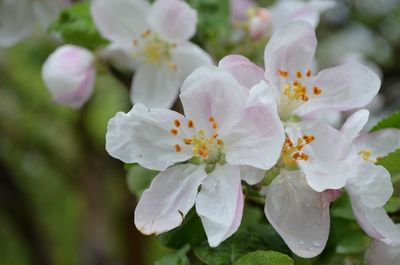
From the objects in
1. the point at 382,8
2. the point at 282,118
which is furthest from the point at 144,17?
the point at 382,8

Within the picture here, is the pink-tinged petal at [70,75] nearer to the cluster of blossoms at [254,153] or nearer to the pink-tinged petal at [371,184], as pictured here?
the cluster of blossoms at [254,153]

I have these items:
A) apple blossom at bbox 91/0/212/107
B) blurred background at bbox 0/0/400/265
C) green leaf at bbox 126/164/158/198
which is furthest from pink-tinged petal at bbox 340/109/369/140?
blurred background at bbox 0/0/400/265

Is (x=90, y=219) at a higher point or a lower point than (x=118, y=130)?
lower

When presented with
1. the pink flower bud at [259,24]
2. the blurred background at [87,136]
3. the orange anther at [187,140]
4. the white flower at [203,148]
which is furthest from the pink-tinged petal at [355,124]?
the blurred background at [87,136]

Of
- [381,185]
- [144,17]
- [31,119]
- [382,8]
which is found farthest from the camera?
[31,119]

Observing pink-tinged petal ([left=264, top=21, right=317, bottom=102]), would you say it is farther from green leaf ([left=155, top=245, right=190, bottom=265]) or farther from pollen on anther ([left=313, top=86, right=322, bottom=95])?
green leaf ([left=155, top=245, right=190, bottom=265])

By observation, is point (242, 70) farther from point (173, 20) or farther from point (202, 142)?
point (173, 20)

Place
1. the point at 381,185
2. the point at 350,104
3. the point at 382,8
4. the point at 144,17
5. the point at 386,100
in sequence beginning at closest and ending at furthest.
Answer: the point at 381,185 → the point at 350,104 → the point at 144,17 → the point at 386,100 → the point at 382,8

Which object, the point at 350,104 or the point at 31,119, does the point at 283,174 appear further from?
the point at 31,119
